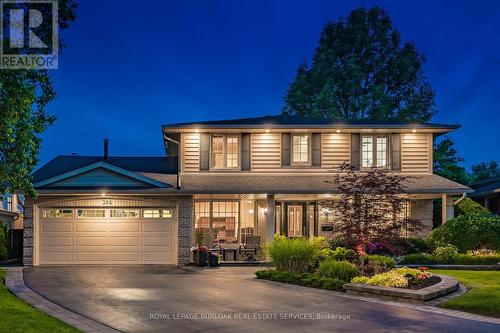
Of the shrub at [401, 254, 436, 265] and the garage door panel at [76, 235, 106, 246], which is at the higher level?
the garage door panel at [76, 235, 106, 246]

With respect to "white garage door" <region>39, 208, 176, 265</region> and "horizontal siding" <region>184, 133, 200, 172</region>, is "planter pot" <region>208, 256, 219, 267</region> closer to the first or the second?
"white garage door" <region>39, 208, 176, 265</region>

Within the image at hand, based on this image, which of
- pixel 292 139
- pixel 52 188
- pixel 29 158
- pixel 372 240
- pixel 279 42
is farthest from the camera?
pixel 279 42

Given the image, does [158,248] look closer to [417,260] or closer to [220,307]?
[417,260]

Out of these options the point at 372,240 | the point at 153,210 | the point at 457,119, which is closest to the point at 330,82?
the point at 153,210

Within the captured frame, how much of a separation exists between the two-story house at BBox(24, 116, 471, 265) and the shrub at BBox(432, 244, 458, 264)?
8.26ft

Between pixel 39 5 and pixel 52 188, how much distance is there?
31.9 ft

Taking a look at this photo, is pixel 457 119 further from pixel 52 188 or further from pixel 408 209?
pixel 52 188

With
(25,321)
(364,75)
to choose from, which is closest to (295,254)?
(25,321)

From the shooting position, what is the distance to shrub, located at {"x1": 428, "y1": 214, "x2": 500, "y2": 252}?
20.2 meters

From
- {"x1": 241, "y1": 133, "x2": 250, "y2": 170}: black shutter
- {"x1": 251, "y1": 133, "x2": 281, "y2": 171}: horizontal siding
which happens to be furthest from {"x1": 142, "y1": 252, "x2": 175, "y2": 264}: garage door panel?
{"x1": 251, "y1": 133, "x2": 281, "y2": 171}: horizontal siding

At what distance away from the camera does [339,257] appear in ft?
58.6

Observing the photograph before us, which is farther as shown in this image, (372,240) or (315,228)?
(315,228)

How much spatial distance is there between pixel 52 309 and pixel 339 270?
25.3 ft

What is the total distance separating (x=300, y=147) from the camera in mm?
23859
